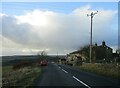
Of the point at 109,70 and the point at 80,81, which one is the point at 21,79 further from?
the point at 109,70

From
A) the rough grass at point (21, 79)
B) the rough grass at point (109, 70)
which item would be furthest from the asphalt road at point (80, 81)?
the rough grass at point (109, 70)

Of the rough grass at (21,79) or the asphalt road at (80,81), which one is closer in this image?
the asphalt road at (80,81)

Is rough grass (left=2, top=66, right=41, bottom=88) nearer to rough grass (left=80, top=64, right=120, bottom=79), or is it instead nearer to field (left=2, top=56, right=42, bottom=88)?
field (left=2, top=56, right=42, bottom=88)

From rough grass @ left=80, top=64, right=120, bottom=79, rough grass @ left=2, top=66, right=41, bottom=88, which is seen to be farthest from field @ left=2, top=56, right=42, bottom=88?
rough grass @ left=80, top=64, right=120, bottom=79

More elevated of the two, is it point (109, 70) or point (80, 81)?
point (109, 70)

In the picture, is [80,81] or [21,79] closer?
[80,81]

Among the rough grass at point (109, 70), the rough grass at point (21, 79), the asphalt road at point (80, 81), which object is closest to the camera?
the asphalt road at point (80, 81)

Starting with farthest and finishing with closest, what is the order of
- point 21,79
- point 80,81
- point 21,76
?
1. point 21,76
2. point 21,79
3. point 80,81

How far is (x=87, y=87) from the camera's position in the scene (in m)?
18.0

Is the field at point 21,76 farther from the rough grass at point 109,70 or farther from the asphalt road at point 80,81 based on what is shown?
the rough grass at point 109,70

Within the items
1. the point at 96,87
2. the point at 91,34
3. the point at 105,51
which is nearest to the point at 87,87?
the point at 96,87

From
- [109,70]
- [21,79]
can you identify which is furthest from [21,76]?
[109,70]

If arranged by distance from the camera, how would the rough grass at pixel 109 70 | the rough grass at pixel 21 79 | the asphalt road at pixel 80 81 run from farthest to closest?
the rough grass at pixel 109 70
the rough grass at pixel 21 79
the asphalt road at pixel 80 81

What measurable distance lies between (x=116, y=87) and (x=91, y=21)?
136ft
